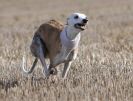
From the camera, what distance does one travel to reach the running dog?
31.2ft

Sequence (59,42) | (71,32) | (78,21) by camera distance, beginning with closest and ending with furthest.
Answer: (78,21), (71,32), (59,42)

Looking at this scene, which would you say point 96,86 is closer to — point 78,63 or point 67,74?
point 67,74

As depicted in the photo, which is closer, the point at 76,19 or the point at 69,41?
the point at 76,19

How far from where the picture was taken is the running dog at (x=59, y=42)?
375 inches

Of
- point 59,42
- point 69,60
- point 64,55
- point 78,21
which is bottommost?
point 69,60

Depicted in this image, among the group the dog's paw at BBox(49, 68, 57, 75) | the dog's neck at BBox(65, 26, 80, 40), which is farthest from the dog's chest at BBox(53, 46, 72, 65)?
the dog's neck at BBox(65, 26, 80, 40)

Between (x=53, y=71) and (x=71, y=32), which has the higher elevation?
(x=71, y=32)

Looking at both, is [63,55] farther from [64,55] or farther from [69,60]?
[69,60]

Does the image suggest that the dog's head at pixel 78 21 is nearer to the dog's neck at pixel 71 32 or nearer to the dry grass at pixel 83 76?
the dog's neck at pixel 71 32

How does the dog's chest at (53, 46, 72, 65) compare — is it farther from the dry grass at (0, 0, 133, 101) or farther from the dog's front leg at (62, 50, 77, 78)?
the dry grass at (0, 0, 133, 101)

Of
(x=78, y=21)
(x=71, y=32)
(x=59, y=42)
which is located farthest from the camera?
(x=59, y=42)

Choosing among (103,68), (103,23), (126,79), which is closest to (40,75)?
(103,68)

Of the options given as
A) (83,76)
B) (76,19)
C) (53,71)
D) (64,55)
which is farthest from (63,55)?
(76,19)

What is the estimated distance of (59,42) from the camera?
9.82 metres
